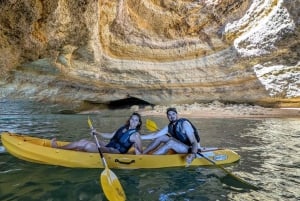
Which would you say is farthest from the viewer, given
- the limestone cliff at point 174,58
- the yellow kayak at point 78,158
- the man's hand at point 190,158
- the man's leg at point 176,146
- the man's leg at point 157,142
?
the limestone cliff at point 174,58

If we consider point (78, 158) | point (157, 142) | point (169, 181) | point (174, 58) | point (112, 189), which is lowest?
point (169, 181)

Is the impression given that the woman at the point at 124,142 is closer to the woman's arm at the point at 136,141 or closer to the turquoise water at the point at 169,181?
the woman's arm at the point at 136,141

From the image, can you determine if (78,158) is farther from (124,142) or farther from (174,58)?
(174,58)

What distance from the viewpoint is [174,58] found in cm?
1822

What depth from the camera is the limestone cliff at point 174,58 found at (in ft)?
51.9

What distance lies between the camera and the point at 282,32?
51.6 feet

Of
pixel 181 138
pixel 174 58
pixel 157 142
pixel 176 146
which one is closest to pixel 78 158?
pixel 157 142

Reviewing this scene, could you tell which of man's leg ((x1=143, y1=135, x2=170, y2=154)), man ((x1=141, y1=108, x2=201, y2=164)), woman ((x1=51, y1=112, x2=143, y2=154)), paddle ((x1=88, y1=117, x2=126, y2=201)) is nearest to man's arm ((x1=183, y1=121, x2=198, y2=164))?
man ((x1=141, y1=108, x2=201, y2=164))

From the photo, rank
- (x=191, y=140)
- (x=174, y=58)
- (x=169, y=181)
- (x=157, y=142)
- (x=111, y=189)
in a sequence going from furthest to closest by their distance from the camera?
(x=174, y=58) → (x=157, y=142) → (x=191, y=140) → (x=169, y=181) → (x=111, y=189)

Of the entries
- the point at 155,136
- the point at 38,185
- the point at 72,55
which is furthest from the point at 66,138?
the point at 72,55

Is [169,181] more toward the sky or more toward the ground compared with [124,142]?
more toward the ground

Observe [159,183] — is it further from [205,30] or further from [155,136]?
[205,30]

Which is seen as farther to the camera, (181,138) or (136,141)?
(181,138)

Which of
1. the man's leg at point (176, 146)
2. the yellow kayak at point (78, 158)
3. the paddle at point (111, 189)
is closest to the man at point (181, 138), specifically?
the man's leg at point (176, 146)
